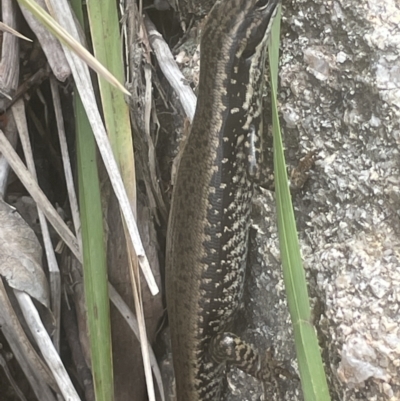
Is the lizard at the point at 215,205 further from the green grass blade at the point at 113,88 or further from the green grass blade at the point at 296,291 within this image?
the green grass blade at the point at 296,291

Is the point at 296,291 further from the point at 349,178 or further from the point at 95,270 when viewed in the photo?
the point at 95,270

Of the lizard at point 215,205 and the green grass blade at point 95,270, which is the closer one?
the green grass blade at point 95,270

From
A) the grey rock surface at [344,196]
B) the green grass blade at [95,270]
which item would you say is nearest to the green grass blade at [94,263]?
the green grass blade at [95,270]

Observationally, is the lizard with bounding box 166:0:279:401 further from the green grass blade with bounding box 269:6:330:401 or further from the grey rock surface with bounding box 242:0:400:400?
the green grass blade with bounding box 269:6:330:401

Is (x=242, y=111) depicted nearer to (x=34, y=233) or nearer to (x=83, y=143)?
(x=83, y=143)

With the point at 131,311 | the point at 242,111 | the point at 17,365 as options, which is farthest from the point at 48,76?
the point at 17,365
